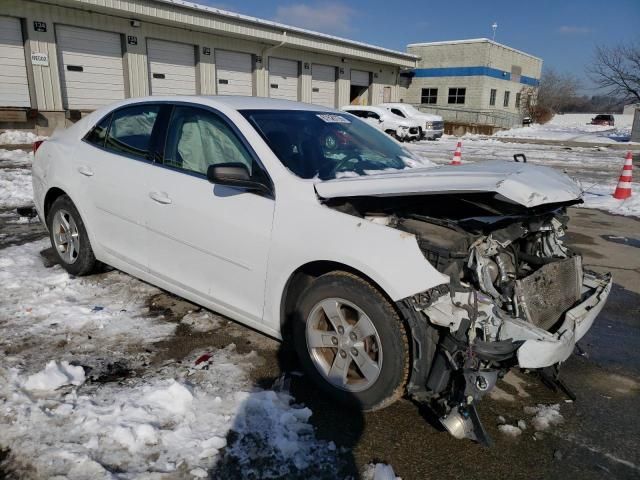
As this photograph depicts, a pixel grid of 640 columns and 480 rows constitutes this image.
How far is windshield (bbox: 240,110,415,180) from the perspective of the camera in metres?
3.07

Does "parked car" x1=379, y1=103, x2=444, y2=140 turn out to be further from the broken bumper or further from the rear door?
the broken bumper

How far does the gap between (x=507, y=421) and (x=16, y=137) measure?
16785mm

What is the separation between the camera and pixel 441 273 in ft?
7.77

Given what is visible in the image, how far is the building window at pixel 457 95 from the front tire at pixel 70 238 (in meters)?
37.8

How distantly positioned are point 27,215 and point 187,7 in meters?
14.3

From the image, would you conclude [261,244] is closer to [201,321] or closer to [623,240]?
[201,321]

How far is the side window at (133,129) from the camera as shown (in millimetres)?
3693

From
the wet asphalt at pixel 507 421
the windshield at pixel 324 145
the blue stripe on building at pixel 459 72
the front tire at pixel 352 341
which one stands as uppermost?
the blue stripe on building at pixel 459 72

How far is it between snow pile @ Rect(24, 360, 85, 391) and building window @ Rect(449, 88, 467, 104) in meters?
39.2

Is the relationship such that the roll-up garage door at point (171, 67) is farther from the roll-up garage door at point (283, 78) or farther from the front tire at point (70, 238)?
the front tire at point (70, 238)

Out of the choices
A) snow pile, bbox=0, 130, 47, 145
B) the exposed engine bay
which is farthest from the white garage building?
the exposed engine bay

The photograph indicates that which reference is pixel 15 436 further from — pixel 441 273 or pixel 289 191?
pixel 441 273

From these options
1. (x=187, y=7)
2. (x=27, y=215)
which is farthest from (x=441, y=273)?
(x=187, y=7)

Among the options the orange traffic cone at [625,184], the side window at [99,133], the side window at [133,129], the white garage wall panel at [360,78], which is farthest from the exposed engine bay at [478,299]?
the white garage wall panel at [360,78]
